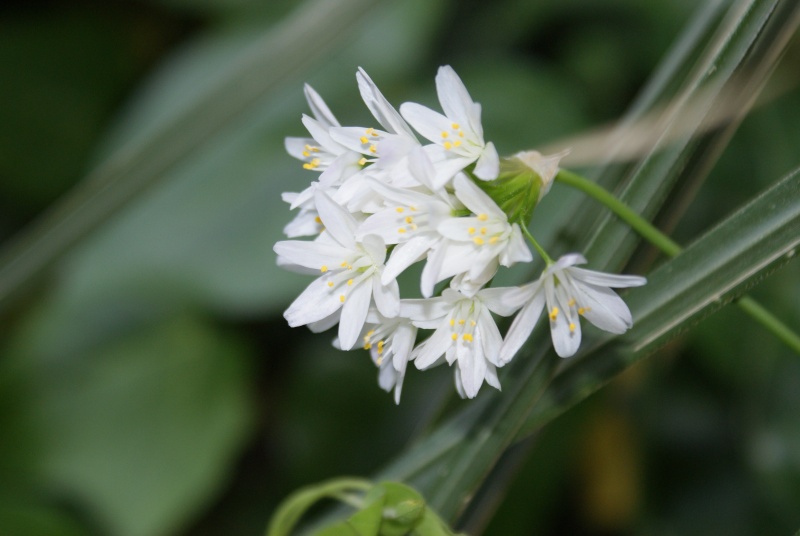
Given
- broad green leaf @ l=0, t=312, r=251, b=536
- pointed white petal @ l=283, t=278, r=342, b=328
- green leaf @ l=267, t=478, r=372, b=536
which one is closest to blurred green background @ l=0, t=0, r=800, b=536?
broad green leaf @ l=0, t=312, r=251, b=536

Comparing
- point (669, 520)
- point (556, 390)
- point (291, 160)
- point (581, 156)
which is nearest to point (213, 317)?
point (291, 160)

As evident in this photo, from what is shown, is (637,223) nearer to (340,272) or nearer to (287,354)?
(340,272)

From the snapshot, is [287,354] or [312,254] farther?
[287,354]

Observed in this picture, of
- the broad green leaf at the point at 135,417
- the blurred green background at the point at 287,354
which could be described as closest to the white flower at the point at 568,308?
the blurred green background at the point at 287,354

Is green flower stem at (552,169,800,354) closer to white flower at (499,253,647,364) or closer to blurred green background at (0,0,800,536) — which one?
white flower at (499,253,647,364)

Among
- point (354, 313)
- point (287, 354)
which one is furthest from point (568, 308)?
point (287, 354)

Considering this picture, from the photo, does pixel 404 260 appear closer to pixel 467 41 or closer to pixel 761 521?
pixel 761 521

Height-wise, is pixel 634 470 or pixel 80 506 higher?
pixel 80 506

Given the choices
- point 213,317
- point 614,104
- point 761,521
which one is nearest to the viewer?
point 761,521

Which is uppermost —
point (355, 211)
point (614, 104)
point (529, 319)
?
point (355, 211)
